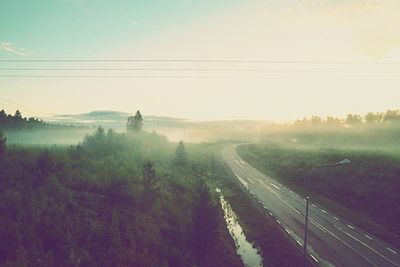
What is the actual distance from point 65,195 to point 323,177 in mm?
51613

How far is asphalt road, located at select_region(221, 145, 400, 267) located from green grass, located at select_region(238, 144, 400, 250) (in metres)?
2.52

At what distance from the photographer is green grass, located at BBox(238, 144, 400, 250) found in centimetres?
4493

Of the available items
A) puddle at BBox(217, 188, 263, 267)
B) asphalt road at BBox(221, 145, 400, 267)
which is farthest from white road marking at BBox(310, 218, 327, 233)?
puddle at BBox(217, 188, 263, 267)

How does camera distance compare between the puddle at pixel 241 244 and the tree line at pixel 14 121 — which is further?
the tree line at pixel 14 121

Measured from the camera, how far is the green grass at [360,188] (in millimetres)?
44928

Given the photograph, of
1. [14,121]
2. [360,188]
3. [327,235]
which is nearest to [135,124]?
[14,121]

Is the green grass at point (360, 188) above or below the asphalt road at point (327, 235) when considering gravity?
above

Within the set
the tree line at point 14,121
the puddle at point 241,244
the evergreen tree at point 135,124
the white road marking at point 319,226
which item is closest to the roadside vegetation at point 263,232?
the puddle at point 241,244

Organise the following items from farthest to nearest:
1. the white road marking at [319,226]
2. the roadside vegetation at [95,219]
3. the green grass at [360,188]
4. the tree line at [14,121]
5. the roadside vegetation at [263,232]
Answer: the tree line at [14,121], the green grass at [360,188], the white road marking at [319,226], the roadside vegetation at [263,232], the roadside vegetation at [95,219]

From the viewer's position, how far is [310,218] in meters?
46.5

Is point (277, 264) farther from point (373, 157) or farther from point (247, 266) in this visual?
point (373, 157)

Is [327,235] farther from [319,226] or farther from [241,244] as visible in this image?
[241,244]

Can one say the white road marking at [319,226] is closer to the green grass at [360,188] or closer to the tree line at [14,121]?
the green grass at [360,188]

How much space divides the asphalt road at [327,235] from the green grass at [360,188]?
8.27 ft
